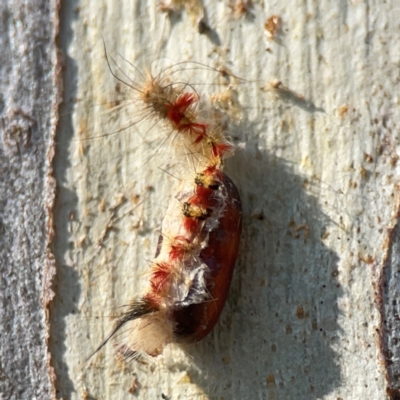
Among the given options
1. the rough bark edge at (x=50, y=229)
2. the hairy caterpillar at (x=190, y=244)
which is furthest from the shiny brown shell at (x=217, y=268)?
the rough bark edge at (x=50, y=229)

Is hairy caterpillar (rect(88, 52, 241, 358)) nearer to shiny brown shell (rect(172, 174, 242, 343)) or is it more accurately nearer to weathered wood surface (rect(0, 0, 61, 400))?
shiny brown shell (rect(172, 174, 242, 343))

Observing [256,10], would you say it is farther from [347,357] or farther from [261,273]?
[347,357]

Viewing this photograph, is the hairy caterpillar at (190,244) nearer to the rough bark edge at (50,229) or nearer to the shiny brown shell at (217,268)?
the shiny brown shell at (217,268)

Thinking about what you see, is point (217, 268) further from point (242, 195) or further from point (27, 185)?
point (27, 185)

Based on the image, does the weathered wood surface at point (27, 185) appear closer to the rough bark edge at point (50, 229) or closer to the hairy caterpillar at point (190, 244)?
the rough bark edge at point (50, 229)

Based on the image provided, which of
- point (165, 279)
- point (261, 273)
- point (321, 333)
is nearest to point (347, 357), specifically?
point (321, 333)

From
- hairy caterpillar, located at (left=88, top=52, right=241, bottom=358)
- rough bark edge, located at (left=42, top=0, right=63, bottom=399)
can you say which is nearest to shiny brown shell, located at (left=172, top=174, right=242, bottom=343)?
hairy caterpillar, located at (left=88, top=52, right=241, bottom=358)
